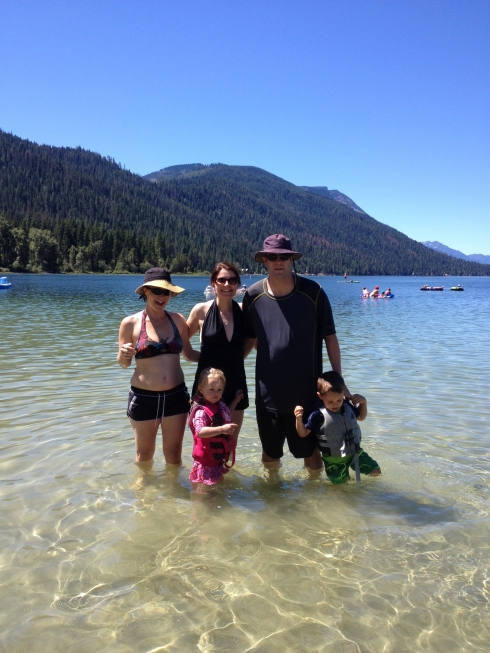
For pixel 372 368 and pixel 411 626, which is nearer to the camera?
pixel 411 626

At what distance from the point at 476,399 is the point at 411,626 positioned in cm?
778

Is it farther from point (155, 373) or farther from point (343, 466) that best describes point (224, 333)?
point (343, 466)

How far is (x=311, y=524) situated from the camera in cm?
493

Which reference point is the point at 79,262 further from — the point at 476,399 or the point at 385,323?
the point at 476,399

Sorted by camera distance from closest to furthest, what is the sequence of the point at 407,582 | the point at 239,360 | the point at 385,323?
1. the point at 407,582
2. the point at 239,360
3. the point at 385,323

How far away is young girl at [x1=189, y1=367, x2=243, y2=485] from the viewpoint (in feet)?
16.5

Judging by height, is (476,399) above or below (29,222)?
below

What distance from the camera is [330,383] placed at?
4961 millimetres

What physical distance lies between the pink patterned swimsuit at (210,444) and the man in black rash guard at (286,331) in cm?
48

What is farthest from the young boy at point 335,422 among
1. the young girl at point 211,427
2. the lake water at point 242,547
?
the young girl at point 211,427

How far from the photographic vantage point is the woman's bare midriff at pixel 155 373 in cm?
532

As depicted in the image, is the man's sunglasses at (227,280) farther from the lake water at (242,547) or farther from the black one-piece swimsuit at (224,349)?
the lake water at (242,547)

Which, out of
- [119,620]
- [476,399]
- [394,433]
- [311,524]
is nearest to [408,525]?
[311,524]

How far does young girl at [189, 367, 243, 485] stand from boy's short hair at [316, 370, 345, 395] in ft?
2.84
